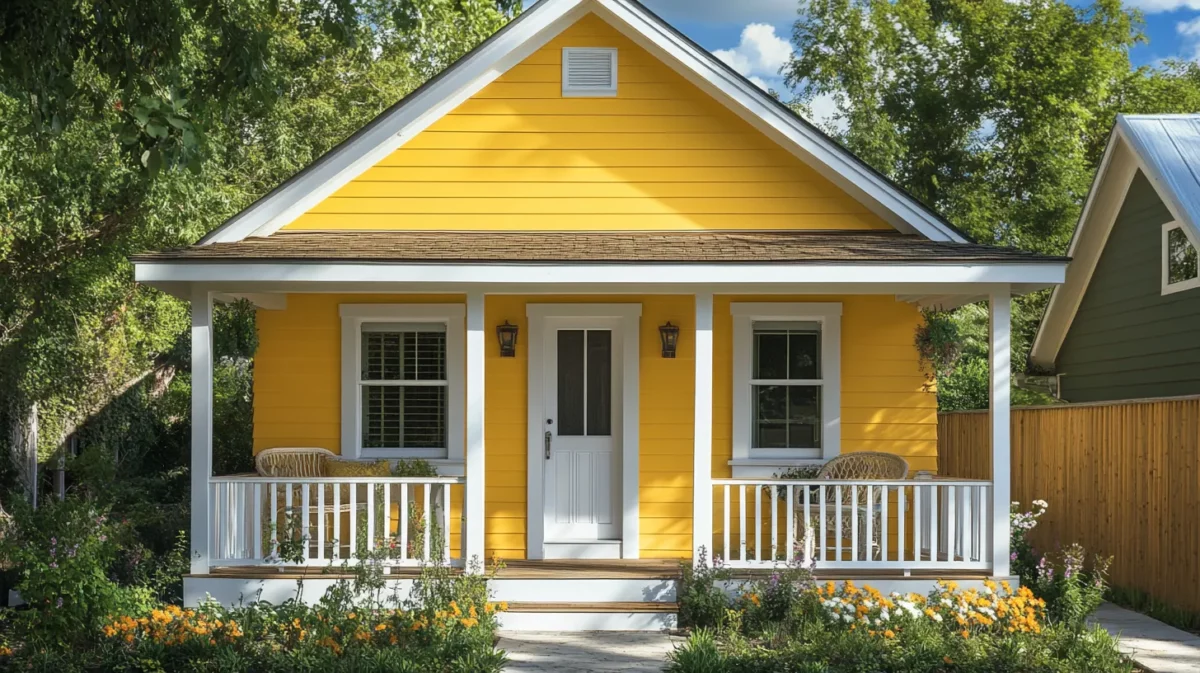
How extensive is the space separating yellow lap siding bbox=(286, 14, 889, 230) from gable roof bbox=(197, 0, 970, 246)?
0.12 m

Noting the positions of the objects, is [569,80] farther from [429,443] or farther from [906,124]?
[906,124]

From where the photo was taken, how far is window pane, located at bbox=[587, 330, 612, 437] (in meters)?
11.4

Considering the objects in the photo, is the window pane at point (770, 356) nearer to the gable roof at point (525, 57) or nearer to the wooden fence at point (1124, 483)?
the gable roof at point (525, 57)

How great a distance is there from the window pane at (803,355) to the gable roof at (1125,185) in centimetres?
401

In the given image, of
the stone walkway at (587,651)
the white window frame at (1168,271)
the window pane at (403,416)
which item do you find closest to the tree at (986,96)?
the white window frame at (1168,271)

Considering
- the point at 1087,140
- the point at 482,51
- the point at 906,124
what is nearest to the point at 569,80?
the point at 482,51

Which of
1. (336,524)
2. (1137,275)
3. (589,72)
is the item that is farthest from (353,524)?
(1137,275)

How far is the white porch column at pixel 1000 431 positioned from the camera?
9.77 meters

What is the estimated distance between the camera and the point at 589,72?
36.9ft

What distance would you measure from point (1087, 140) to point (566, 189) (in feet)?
65.0

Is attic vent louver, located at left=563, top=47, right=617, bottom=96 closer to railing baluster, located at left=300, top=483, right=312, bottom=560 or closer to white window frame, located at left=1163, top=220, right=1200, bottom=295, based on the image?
railing baluster, located at left=300, top=483, right=312, bottom=560

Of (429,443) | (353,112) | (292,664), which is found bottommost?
(292,664)

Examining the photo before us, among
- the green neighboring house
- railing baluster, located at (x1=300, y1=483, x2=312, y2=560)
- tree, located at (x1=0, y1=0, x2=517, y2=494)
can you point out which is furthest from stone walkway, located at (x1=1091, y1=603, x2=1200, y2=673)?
tree, located at (x1=0, y1=0, x2=517, y2=494)

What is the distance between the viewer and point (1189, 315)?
13.2 metres
